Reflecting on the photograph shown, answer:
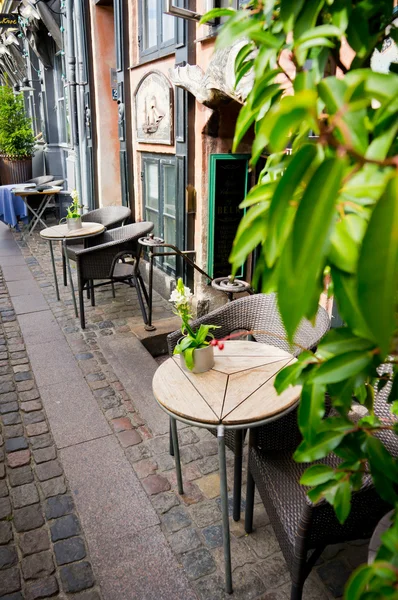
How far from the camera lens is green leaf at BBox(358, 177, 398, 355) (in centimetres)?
49

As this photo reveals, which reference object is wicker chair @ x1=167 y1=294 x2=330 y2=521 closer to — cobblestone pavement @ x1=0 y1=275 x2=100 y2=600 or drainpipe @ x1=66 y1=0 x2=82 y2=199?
cobblestone pavement @ x1=0 y1=275 x2=100 y2=600

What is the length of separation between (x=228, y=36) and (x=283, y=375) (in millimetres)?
714

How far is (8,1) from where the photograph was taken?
1224 centimetres

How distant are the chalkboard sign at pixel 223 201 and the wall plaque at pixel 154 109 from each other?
1.03 metres

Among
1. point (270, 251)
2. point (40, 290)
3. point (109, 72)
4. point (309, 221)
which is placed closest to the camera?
point (309, 221)

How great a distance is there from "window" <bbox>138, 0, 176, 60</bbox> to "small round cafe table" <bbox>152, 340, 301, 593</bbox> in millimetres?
4150

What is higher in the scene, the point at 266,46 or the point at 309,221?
the point at 266,46

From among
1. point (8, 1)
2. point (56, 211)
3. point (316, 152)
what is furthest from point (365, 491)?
point (8, 1)

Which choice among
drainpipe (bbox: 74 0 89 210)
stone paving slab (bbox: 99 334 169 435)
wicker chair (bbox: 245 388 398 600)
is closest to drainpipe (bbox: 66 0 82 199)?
drainpipe (bbox: 74 0 89 210)

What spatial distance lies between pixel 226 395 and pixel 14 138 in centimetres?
1039

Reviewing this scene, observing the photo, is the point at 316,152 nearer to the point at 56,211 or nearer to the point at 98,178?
the point at 98,178

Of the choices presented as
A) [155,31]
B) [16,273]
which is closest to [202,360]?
[155,31]

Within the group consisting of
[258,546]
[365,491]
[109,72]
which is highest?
[109,72]

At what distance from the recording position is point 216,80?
4.14 metres
